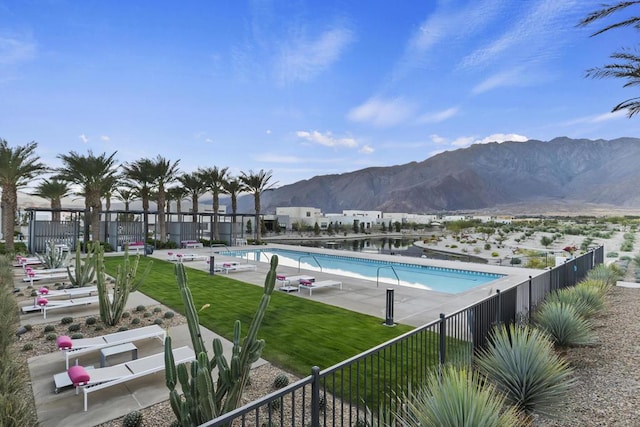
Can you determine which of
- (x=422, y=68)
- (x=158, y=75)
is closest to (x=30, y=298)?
(x=158, y=75)

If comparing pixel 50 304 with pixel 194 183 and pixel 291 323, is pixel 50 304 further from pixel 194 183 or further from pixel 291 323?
pixel 194 183

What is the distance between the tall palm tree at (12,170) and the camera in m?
18.8

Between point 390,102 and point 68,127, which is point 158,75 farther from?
point 390,102

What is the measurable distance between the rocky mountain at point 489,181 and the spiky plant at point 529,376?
400 ft

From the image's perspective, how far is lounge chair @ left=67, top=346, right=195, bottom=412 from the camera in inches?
169

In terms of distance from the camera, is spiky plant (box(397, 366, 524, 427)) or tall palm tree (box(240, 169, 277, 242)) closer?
spiky plant (box(397, 366, 524, 427))

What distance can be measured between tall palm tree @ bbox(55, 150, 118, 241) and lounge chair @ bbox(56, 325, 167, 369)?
18933 millimetres

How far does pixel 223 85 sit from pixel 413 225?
54357mm

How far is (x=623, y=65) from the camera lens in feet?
26.9

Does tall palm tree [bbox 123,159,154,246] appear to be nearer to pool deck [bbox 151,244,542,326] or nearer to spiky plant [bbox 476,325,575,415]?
pool deck [bbox 151,244,542,326]

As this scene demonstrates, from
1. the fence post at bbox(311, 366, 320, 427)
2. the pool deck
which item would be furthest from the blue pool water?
the fence post at bbox(311, 366, 320, 427)

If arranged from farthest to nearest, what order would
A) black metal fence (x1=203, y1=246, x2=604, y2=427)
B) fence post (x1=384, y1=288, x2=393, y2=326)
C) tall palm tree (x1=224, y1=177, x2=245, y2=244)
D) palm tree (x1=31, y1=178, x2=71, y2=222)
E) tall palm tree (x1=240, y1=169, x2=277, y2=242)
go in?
tall palm tree (x1=224, y1=177, x2=245, y2=244) < tall palm tree (x1=240, y1=169, x2=277, y2=242) < palm tree (x1=31, y1=178, x2=71, y2=222) < fence post (x1=384, y1=288, x2=393, y2=326) < black metal fence (x1=203, y1=246, x2=604, y2=427)

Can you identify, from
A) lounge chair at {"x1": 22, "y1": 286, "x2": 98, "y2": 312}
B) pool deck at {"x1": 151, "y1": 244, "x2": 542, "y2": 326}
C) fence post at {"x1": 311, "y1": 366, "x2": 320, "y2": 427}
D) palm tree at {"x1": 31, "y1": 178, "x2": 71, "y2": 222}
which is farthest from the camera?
palm tree at {"x1": 31, "y1": 178, "x2": 71, "y2": 222}

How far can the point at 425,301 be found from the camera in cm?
1002
